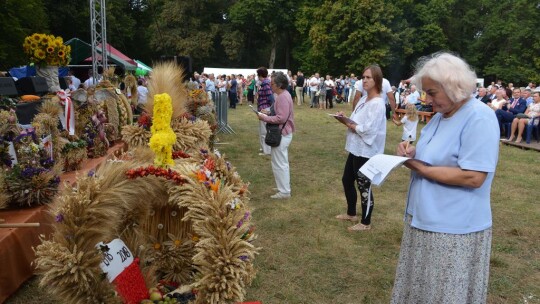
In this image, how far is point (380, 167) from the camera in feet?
7.38

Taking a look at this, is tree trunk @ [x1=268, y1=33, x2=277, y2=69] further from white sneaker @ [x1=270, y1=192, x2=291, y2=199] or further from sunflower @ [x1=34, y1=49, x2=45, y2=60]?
sunflower @ [x1=34, y1=49, x2=45, y2=60]

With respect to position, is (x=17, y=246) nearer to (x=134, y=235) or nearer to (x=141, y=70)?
(x=134, y=235)

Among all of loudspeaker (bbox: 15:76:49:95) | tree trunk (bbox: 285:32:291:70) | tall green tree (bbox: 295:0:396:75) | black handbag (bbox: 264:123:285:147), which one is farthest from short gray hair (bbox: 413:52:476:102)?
tree trunk (bbox: 285:32:291:70)

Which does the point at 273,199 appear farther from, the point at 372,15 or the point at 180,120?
the point at 372,15

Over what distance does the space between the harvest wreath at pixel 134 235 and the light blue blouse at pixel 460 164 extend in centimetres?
87

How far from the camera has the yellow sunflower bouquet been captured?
5594 mm

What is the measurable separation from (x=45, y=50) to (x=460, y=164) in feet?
17.7

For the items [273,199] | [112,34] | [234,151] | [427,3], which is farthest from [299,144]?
[427,3]

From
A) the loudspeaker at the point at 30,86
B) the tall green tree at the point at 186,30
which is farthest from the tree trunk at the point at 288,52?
the loudspeaker at the point at 30,86

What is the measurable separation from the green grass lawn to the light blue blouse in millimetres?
1581

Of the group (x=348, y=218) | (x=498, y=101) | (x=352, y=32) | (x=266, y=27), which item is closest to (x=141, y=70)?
(x=498, y=101)

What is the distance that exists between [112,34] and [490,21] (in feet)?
112

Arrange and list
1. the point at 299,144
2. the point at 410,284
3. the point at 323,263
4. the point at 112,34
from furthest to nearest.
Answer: the point at 112,34
the point at 299,144
the point at 323,263
the point at 410,284

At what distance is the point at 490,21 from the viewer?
4234 cm
